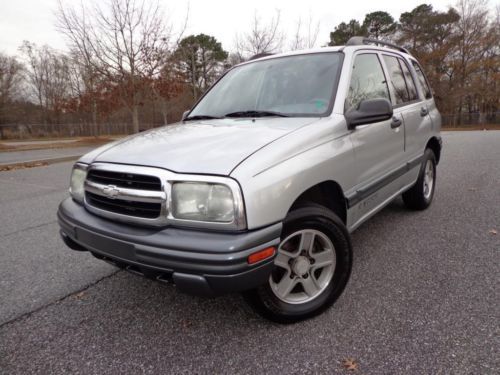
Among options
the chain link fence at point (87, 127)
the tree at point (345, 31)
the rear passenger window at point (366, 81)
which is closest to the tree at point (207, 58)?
the chain link fence at point (87, 127)

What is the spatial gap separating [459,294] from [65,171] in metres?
9.09

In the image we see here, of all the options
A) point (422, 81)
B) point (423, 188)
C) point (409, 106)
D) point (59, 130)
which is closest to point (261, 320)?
point (409, 106)

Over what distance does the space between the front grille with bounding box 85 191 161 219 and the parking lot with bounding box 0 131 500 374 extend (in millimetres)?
792

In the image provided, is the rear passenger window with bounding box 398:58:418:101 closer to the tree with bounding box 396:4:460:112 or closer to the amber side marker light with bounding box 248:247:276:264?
the amber side marker light with bounding box 248:247:276:264

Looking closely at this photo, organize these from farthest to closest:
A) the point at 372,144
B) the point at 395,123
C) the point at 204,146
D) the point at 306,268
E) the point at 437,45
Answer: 1. the point at 437,45
2. the point at 395,123
3. the point at 372,144
4. the point at 306,268
5. the point at 204,146

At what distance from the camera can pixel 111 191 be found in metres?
1.93

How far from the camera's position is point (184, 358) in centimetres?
185

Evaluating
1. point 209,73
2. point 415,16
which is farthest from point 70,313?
point 415,16

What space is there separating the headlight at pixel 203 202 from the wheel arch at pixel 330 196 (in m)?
0.71

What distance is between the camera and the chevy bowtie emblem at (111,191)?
6.27 feet

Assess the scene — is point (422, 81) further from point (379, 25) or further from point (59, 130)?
point (379, 25)

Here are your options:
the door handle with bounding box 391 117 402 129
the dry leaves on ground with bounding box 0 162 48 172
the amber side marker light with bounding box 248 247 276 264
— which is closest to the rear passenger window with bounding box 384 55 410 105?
the door handle with bounding box 391 117 402 129

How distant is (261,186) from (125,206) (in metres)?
0.82

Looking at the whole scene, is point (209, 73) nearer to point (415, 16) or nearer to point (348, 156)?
point (415, 16)
